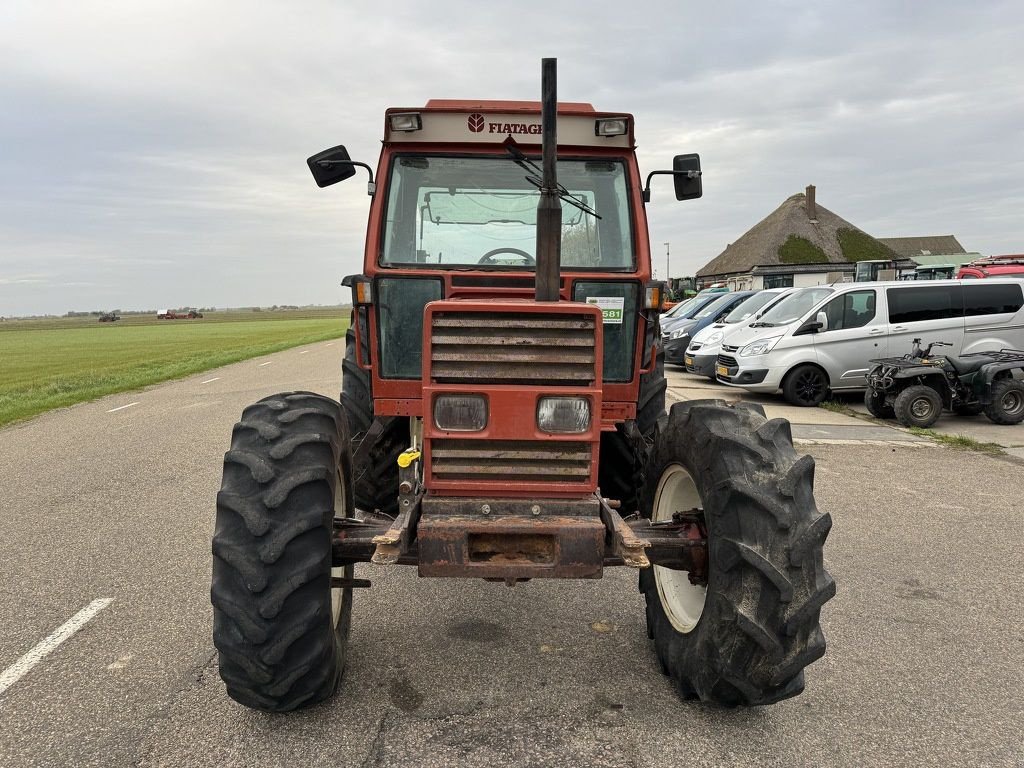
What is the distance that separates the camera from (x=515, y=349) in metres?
2.87

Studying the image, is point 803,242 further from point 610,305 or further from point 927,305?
point 610,305

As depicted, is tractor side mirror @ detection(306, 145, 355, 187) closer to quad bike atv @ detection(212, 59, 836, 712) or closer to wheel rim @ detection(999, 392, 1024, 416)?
quad bike atv @ detection(212, 59, 836, 712)

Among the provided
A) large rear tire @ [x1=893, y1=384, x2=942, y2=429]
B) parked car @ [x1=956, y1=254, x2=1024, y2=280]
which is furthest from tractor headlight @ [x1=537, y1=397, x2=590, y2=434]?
parked car @ [x1=956, y1=254, x2=1024, y2=280]

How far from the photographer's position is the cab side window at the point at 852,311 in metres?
12.2

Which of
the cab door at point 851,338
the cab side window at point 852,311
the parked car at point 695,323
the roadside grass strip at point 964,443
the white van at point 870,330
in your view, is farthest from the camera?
the parked car at point 695,323

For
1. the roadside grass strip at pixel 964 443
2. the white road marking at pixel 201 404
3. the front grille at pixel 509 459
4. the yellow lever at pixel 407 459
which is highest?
the front grille at pixel 509 459

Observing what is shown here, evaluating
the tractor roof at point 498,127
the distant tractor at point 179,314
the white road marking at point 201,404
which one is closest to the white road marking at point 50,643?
the tractor roof at point 498,127

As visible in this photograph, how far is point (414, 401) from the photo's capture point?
4.11 metres

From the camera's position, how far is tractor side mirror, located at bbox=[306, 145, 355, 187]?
13.3 ft

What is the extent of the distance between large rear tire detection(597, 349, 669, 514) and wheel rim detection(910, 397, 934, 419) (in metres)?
7.00

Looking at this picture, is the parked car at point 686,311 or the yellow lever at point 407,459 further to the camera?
the parked car at point 686,311

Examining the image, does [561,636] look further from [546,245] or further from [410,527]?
[546,245]

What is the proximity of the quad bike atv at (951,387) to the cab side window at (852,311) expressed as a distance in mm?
1770

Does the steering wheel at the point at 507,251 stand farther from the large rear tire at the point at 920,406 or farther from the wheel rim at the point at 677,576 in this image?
the large rear tire at the point at 920,406
